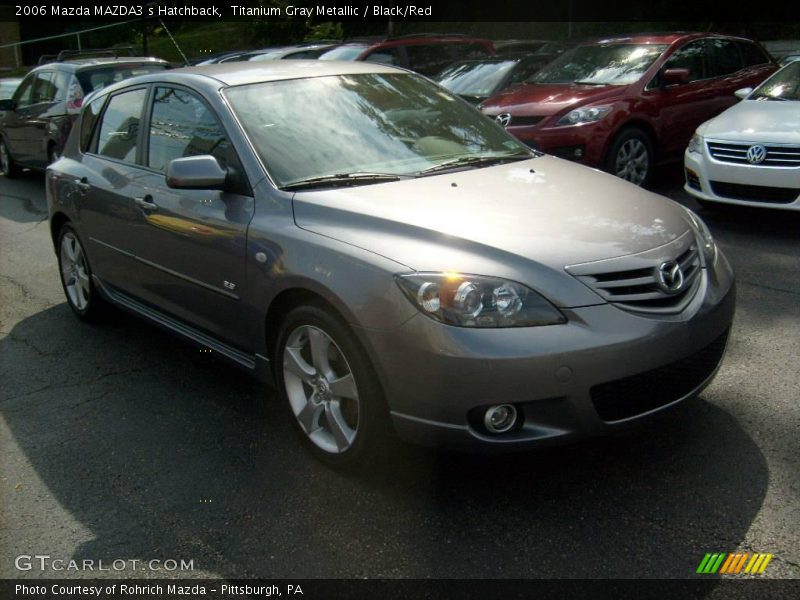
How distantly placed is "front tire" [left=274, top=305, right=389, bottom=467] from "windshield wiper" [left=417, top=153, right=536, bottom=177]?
3.20 ft

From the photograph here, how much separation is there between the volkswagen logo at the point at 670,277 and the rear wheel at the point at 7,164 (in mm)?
11329

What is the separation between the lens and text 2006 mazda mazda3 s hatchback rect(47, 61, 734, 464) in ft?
10.3

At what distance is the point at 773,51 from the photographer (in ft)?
59.4

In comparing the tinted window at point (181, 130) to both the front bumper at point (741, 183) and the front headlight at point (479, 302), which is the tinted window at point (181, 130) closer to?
the front headlight at point (479, 302)

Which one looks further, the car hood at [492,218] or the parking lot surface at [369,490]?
the car hood at [492,218]

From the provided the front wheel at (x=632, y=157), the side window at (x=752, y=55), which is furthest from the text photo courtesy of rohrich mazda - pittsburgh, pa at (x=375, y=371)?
the side window at (x=752, y=55)

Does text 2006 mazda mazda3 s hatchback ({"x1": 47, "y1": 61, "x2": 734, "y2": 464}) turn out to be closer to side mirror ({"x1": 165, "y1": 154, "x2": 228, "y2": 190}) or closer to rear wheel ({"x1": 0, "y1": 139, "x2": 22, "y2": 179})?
side mirror ({"x1": 165, "y1": 154, "x2": 228, "y2": 190})

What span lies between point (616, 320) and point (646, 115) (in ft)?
20.3

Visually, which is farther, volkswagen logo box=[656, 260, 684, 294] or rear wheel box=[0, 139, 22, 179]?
rear wheel box=[0, 139, 22, 179]

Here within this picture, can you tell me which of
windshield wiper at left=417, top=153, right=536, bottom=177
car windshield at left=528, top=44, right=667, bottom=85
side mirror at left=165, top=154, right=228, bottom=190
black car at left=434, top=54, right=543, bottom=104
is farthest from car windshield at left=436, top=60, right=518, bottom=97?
side mirror at left=165, top=154, right=228, bottom=190

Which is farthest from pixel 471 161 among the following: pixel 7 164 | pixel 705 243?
pixel 7 164

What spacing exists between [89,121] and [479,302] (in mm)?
3634

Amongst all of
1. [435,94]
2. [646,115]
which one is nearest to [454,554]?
[435,94]

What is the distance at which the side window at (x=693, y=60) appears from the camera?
30.8 ft
